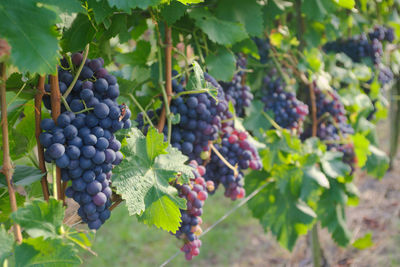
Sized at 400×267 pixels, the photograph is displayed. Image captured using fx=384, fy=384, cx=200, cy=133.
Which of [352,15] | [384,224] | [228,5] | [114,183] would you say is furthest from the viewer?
[384,224]

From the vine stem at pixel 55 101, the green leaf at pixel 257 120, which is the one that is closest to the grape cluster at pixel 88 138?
the vine stem at pixel 55 101

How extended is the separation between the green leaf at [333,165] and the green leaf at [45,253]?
1.50 metres

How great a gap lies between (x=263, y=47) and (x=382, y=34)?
142 cm

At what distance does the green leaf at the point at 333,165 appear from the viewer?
195 cm

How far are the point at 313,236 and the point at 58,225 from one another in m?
2.47

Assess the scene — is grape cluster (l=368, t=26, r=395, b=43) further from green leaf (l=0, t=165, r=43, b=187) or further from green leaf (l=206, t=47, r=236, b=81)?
green leaf (l=0, t=165, r=43, b=187)

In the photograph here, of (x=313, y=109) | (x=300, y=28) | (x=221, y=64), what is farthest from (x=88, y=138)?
(x=300, y=28)

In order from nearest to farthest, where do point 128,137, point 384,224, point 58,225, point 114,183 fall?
point 58,225 < point 114,183 < point 128,137 < point 384,224

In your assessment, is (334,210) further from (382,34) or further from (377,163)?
(382,34)

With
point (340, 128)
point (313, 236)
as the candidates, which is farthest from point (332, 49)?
point (313, 236)

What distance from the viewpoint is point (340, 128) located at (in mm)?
2219

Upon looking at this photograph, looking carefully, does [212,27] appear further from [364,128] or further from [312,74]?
[364,128]

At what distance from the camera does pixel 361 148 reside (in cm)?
218

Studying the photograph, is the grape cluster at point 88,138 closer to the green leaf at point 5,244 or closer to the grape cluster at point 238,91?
the green leaf at point 5,244
